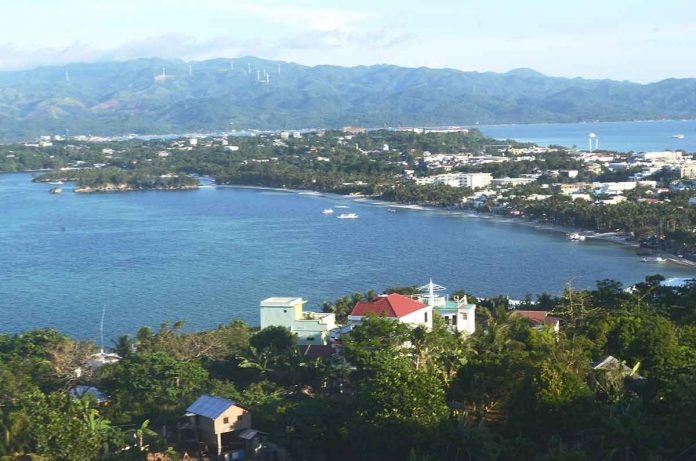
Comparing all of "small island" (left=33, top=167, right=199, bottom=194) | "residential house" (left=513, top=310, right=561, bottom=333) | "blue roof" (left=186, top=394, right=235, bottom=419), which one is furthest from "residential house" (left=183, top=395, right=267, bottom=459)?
"small island" (left=33, top=167, right=199, bottom=194)

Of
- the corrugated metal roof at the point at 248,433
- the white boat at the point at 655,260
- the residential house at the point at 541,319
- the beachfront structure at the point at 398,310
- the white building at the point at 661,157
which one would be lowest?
the white boat at the point at 655,260

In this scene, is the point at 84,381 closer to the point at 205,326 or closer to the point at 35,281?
the point at 205,326

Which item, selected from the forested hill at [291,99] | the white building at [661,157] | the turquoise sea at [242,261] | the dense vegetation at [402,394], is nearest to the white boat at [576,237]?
the turquoise sea at [242,261]

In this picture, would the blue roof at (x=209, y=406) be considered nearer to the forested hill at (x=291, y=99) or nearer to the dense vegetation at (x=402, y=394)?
the dense vegetation at (x=402, y=394)

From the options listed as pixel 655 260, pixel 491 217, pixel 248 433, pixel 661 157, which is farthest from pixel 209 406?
pixel 661 157

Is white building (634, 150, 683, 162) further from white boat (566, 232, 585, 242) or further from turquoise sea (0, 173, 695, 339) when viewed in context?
white boat (566, 232, 585, 242)

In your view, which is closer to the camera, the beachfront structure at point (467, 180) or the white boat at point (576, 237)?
the white boat at point (576, 237)
